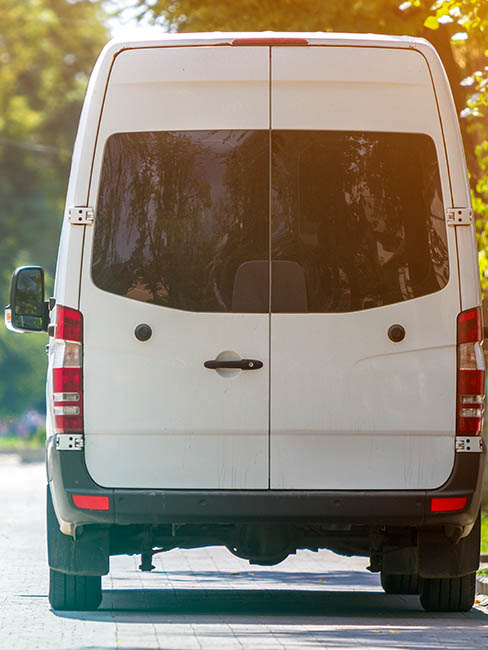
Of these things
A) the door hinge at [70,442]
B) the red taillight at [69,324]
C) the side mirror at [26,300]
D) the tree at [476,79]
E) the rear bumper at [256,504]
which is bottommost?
the rear bumper at [256,504]

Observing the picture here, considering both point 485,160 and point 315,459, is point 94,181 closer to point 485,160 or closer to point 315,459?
point 315,459

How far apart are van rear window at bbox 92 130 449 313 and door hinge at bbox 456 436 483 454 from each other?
2.43ft

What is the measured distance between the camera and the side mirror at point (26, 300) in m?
8.19

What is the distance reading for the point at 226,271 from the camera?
306 inches

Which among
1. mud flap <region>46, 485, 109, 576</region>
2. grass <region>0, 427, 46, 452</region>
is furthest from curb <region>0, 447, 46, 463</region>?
mud flap <region>46, 485, 109, 576</region>

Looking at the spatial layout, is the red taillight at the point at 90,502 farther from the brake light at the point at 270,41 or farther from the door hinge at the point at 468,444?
the brake light at the point at 270,41

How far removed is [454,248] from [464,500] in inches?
47.7

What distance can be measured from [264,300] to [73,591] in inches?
77.8

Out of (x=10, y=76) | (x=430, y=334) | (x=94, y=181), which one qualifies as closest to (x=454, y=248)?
(x=430, y=334)

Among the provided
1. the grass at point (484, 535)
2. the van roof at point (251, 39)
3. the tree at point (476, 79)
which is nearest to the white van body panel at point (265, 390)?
the van roof at point (251, 39)

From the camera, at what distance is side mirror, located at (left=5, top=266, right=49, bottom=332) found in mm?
8188

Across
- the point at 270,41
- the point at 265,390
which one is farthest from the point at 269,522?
the point at 270,41

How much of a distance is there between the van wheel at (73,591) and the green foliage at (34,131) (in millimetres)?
40808

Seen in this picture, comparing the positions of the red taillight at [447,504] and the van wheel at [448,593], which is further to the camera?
the van wheel at [448,593]
